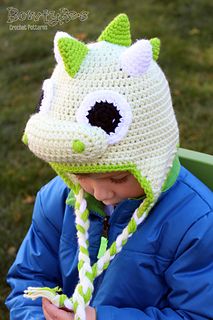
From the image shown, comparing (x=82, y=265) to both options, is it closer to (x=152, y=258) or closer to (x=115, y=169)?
(x=152, y=258)

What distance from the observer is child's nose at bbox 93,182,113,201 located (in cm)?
133

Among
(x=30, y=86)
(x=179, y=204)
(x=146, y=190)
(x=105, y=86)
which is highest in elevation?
(x=105, y=86)

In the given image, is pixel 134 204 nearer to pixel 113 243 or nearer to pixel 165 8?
pixel 113 243

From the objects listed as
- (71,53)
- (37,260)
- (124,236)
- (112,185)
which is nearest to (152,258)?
(124,236)

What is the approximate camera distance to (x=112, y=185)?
4.39 feet

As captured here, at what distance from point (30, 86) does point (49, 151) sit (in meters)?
2.39

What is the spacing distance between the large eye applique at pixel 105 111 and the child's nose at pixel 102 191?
0.47 ft

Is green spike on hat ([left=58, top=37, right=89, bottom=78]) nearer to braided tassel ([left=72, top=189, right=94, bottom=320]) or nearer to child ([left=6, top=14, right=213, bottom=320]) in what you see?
child ([left=6, top=14, right=213, bottom=320])

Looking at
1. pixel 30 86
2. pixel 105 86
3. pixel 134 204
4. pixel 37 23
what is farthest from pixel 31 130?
pixel 37 23

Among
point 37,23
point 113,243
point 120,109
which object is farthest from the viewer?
point 37,23

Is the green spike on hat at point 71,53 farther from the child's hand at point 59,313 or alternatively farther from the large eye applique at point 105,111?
the child's hand at point 59,313

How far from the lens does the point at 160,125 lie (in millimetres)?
1289

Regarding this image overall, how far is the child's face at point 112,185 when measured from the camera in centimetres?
132

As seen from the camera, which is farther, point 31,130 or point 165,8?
point 165,8
